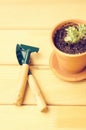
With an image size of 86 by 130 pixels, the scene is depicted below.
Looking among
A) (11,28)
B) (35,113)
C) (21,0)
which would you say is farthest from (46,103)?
(21,0)

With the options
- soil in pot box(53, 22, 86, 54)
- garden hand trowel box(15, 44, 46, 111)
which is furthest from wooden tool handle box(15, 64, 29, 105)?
soil in pot box(53, 22, 86, 54)

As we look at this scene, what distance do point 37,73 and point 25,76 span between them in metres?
0.04

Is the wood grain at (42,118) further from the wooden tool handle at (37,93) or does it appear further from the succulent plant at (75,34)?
the succulent plant at (75,34)

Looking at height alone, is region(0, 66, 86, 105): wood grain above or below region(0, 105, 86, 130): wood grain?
above

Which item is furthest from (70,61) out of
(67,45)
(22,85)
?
(22,85)

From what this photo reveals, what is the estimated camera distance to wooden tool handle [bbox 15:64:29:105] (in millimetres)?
926

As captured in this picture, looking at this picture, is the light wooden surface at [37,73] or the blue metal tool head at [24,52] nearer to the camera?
the light wooden surface at [37,73]

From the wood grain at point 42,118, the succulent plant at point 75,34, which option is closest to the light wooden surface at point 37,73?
the wood grain at point 42,118

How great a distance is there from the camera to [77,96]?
938 mm

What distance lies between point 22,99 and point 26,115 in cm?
5

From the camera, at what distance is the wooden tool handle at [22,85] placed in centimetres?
93

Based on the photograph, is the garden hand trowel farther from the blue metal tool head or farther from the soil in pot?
the soil in pot

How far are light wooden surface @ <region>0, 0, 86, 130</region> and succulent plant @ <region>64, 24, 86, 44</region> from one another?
10 cm

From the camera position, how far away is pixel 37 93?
93 cm
